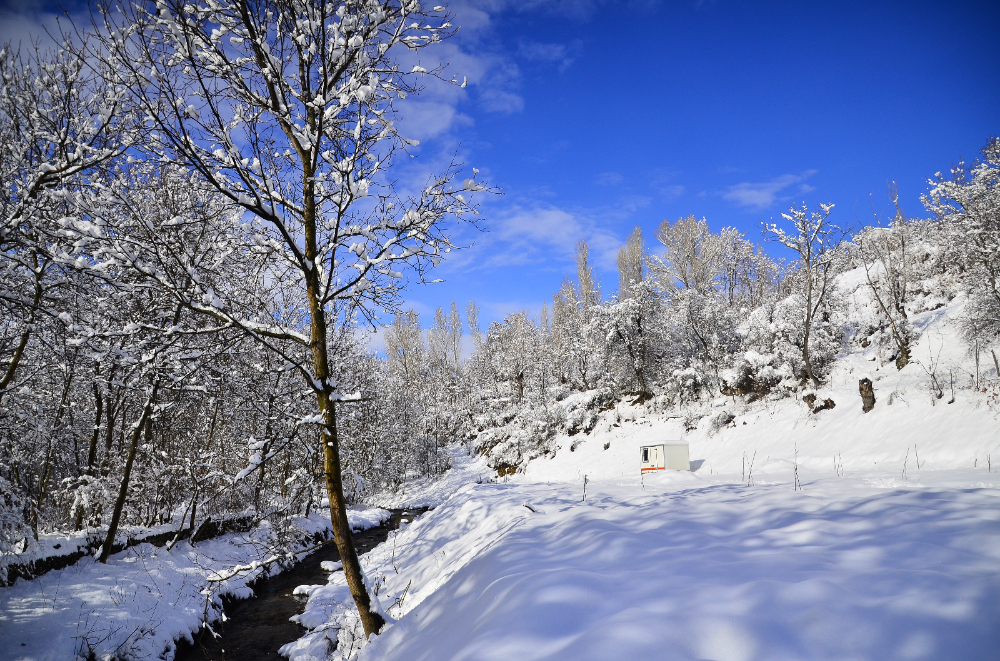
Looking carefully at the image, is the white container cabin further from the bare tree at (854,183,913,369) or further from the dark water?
the dark water

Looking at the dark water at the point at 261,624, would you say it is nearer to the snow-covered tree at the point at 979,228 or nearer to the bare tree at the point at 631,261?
the snow-covered tree at the point at 979,228

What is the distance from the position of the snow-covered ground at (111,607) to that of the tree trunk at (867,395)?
16.2 m

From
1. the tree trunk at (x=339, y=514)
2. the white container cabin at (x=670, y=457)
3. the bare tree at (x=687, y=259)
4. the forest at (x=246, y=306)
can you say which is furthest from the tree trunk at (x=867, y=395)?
the tree trunk at (x=339, y=514)

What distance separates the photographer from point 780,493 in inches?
207

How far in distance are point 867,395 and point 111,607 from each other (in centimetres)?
1907

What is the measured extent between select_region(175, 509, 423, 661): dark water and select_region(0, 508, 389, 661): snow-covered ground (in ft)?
1.18

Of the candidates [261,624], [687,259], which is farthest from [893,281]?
[261,624]

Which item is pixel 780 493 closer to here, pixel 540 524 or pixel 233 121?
pixel 540 524

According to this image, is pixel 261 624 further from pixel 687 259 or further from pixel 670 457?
pixel 687 259

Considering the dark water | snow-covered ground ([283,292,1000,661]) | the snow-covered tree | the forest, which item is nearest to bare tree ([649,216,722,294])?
the forest

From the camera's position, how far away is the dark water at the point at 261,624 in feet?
23.6

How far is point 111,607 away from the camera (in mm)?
7051

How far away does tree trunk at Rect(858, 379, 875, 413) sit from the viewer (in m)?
13.0

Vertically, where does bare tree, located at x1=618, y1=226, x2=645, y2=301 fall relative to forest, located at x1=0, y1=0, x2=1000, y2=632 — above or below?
above
